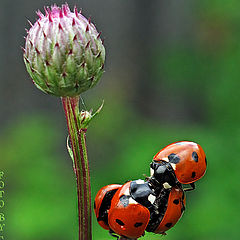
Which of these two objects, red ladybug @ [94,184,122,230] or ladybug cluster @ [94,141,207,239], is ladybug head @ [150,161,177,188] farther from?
red ladybug @ [94,184,122,230]

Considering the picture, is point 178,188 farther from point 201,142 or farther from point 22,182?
point 22,182

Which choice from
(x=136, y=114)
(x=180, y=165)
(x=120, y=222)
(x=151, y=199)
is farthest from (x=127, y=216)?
(x=136, y=114)

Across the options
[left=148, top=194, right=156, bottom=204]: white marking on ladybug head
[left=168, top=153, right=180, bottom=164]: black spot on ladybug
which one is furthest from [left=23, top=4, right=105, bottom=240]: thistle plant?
[left=168, top=153, right=180, bottom=164]: black spot on ladybug

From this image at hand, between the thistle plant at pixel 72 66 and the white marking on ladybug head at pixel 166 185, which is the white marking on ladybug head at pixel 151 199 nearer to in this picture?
the white marking on ladybug head at pixel 166 185

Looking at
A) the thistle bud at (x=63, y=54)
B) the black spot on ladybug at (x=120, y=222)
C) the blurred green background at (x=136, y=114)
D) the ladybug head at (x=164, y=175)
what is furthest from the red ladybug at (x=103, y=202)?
the blurred green background at (x=136, y=114)

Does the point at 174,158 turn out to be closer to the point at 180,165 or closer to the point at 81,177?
the point at 180,165

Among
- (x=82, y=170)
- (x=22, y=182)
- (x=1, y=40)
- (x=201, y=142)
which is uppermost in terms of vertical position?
(x=1, y=40)

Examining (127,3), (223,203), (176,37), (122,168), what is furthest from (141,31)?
(223,203)
